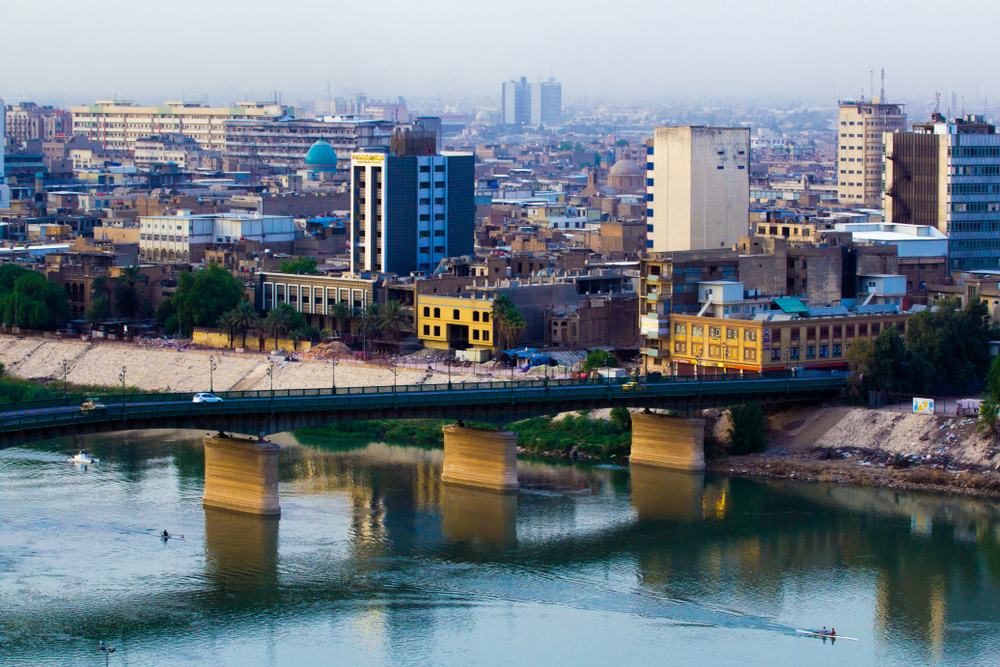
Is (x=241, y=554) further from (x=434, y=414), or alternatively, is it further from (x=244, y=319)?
(x=244, y=319)

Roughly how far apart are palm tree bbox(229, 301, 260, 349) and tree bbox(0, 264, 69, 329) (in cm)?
1496

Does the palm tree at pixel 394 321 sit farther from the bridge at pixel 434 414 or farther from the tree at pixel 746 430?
the tree at pixel 746 430

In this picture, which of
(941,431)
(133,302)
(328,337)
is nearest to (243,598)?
(941,431)

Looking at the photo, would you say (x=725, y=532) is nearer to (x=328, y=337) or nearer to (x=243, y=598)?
(x=243, y=598)

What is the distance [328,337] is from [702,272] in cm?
2826

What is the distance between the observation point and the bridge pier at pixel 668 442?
80625 mm

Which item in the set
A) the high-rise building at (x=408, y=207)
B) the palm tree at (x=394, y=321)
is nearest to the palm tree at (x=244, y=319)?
the palm tree at (x=394, y=321)

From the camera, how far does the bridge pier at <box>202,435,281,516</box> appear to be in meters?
68.8

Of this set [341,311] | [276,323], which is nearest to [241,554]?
[276,323]

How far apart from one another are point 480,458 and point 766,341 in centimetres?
1778

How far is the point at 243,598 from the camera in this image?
188 feet

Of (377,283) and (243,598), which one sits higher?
(377,283)

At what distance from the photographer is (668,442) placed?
268 ft

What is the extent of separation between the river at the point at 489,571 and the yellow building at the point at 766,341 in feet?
33.4
